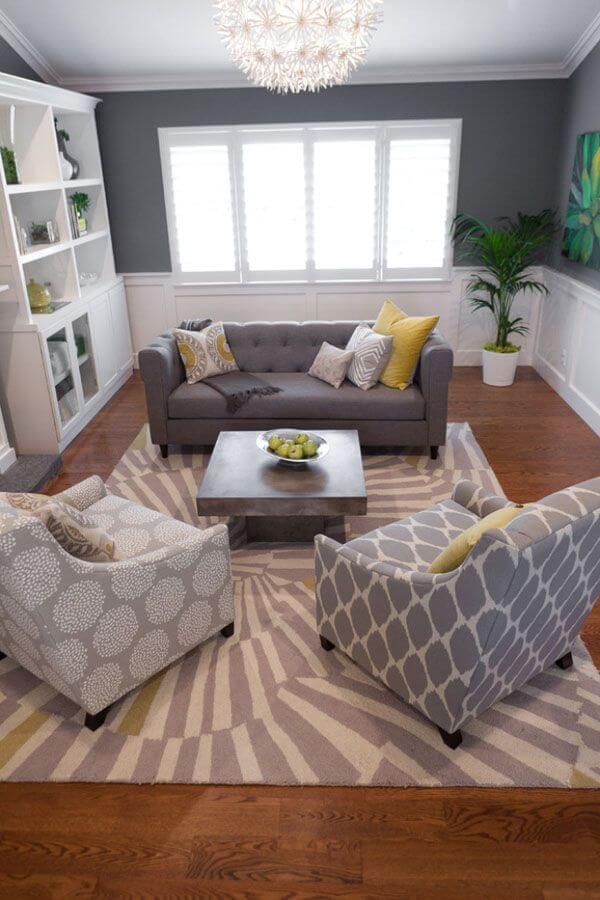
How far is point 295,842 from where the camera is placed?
1.98 meters

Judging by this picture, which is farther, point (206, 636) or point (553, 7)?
point (553, 7)

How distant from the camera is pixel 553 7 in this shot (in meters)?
4.40

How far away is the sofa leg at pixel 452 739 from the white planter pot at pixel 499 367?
13.4 feet

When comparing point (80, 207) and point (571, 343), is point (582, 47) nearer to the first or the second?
point (571, 343)

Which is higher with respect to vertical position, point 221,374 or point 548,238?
point 548,238

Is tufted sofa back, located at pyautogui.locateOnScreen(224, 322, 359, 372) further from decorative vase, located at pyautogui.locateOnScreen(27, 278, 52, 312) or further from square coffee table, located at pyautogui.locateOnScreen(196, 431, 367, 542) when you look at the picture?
decorative vase, located at pyautogui.locateOnScreen(27, 278, 52, 312)

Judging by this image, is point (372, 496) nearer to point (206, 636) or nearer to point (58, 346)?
point (206, 636)

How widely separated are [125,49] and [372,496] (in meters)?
4.05

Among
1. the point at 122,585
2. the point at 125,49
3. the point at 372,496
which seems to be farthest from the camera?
the point at 125,49

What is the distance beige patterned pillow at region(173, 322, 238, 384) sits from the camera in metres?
4.55

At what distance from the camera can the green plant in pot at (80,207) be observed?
17.6 feet

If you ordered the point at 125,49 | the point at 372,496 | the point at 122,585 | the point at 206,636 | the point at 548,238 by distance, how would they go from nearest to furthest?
1. the point at 122,585
2. the point at 206,636
3. the point at 372,496
4. the point at 125,49
5. the point at 548,238

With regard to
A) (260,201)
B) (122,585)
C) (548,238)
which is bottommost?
(122,585)

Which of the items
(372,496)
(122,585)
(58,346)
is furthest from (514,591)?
(58,346)
